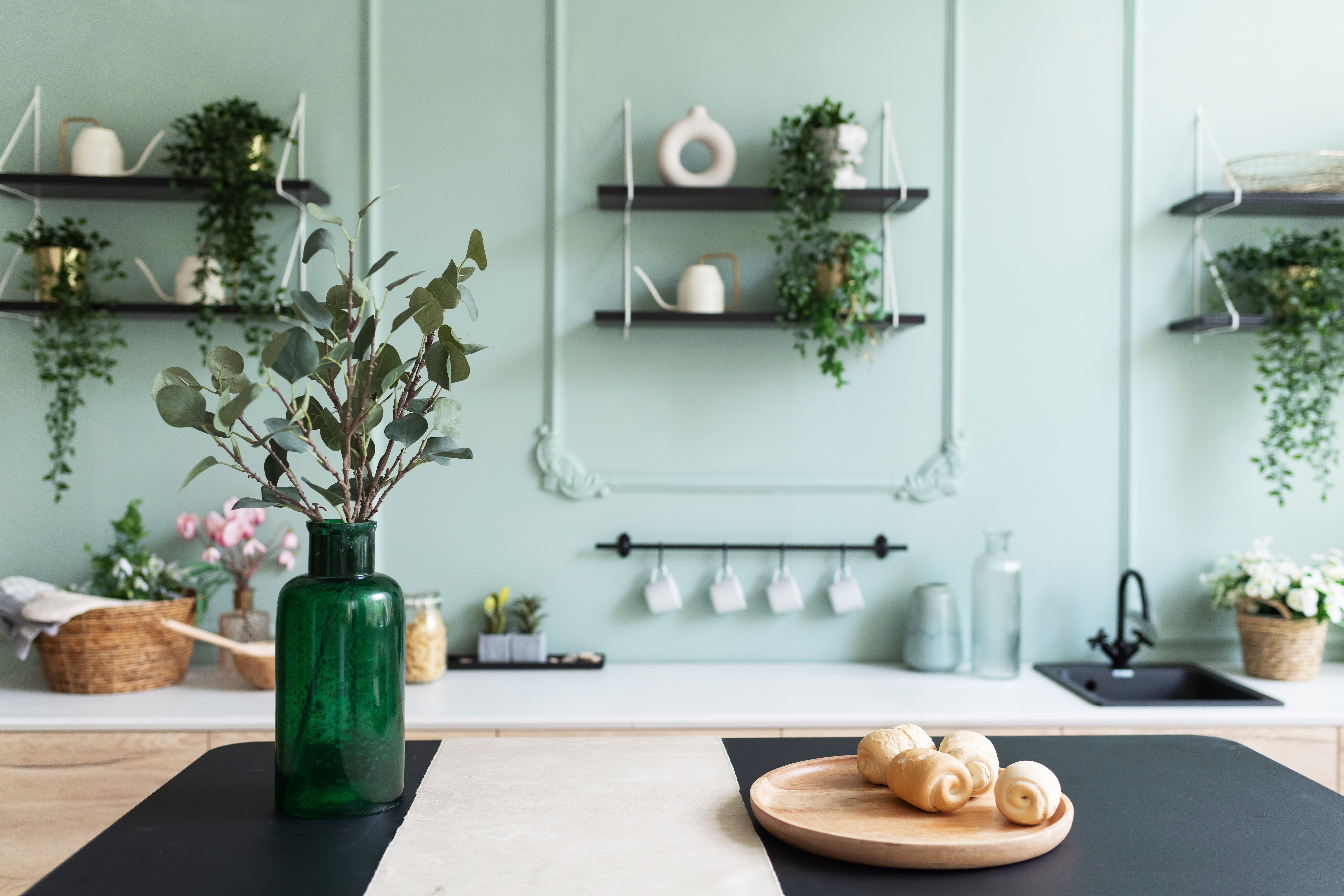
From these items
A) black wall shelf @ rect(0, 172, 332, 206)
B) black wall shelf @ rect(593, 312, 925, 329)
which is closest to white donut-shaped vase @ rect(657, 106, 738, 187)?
black wall shelf @ rect(593, 312, 925, 329)

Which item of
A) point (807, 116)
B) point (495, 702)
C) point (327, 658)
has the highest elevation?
point (807, 116)

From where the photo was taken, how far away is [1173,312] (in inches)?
102

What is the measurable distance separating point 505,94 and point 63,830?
81.2 inches

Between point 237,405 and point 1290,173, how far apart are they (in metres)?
2.72

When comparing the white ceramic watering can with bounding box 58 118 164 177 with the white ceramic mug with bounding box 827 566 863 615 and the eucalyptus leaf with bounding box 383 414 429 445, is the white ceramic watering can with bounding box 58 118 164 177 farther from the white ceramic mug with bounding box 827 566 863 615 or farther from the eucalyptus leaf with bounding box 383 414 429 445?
the white ceramic mug with bounding box 827 566 863 615

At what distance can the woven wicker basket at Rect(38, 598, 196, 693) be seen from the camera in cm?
212

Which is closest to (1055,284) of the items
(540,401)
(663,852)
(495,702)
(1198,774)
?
(540,401)

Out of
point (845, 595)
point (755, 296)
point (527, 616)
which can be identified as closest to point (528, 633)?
point (527, 616)

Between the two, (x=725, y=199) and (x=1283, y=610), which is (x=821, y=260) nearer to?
(x=725, y=199)

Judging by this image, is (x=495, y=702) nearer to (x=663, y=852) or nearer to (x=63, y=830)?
(x=63, y=830)

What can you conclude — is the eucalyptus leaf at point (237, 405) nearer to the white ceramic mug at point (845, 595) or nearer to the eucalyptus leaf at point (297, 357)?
the eucalyptus leaf at point (297, 357)

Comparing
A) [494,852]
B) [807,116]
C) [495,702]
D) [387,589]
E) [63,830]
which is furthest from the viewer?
[807,116]

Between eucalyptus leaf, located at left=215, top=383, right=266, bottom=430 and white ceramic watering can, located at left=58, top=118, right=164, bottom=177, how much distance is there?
1.84m

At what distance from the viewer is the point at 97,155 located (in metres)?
2.37
